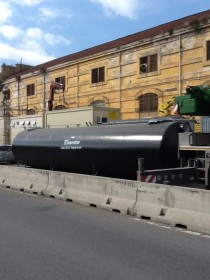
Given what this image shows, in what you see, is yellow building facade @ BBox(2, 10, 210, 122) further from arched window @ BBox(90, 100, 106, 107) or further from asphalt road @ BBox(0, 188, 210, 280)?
asphalt road @ BBox(0, 188, 210, 280)

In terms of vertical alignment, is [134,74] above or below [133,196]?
above

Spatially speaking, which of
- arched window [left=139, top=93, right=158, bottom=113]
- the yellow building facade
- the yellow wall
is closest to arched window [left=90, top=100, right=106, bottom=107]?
the yellow building facade

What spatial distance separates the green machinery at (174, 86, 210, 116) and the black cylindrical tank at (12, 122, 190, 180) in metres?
1.99

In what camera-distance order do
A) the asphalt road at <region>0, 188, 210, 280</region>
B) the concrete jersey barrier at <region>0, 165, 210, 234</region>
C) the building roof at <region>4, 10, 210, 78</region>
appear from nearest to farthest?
the asphalt road at <region>0, 188, 210, 280</region> < the concrete jersey barrier at <region>0, 165, 210, 234</region> < the building roof at <region>4, 10, 210, 78</region>

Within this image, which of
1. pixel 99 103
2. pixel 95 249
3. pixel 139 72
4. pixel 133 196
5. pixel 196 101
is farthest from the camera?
pixel 99 103

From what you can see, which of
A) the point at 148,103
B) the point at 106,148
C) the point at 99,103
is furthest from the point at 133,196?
the point at 99,103

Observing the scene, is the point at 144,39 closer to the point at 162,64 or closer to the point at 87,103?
the point at 162,64

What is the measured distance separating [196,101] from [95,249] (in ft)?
21.2

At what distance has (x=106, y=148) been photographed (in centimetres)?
1622

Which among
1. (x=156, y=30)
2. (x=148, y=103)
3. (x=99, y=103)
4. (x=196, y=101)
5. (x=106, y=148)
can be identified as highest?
(x=156, y=30)

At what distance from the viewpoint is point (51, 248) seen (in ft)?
23.3

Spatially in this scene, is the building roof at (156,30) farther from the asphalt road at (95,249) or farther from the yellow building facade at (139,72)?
the asphalt road at (95,249)

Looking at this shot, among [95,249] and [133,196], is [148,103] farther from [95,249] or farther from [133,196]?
[95,249]

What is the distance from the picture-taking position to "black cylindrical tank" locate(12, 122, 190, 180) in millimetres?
14273
